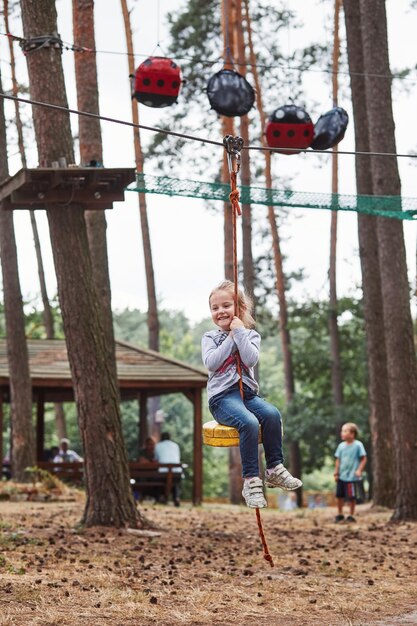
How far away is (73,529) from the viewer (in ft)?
35.6

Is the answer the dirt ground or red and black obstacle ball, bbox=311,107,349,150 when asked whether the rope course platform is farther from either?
the dirt ground

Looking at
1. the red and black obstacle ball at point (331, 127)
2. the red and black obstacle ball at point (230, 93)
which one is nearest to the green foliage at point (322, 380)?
the red and black obstacle ball at point (331, 127)

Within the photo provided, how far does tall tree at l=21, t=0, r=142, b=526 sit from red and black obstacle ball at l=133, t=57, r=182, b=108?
90 cm

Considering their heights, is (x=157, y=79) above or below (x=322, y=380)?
above

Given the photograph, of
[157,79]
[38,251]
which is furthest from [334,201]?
[38,251]

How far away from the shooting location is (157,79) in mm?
11094

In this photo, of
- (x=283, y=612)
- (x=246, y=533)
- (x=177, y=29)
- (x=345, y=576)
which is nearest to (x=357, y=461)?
(x=246, y=533)

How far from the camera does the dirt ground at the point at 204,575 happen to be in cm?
650

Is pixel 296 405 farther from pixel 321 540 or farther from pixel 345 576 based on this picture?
pixel 345 576

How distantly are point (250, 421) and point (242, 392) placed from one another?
0.85 feet

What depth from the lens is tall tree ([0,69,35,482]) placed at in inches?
717

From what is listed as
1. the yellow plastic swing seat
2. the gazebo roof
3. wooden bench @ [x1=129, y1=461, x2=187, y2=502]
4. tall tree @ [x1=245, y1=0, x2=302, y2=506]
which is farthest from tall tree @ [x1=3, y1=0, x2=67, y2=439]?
the yellow plastic swing seat

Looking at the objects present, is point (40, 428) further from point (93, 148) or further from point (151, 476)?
point (93, 148)

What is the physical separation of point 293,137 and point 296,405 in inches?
656
